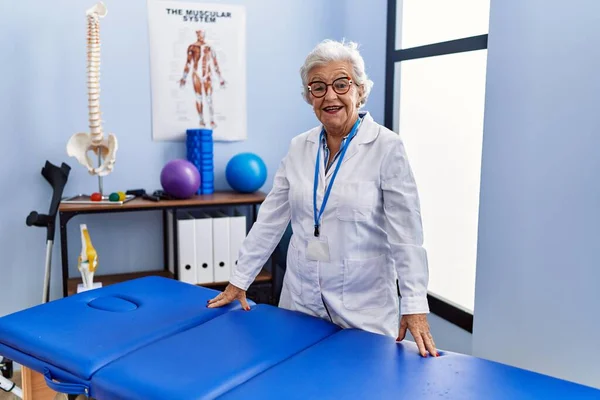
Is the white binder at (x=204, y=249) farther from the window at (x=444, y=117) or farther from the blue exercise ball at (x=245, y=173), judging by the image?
the window at (x=444, y=117)

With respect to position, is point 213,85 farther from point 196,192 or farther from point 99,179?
point 99,179

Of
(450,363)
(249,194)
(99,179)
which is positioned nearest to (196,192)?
(249,194)

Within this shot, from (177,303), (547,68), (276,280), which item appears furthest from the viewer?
(276,280)

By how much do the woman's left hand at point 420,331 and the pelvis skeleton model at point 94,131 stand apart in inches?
69.5

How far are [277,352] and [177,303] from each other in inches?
17.2

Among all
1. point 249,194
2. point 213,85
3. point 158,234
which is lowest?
point 158,234

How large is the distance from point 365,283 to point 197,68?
6.06 ft

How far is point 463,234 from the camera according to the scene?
2791 millimetres

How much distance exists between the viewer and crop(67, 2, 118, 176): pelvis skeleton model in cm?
256

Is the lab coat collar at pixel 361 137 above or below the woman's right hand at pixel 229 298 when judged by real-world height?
above

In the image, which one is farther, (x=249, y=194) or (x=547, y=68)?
(x=249, y=194)

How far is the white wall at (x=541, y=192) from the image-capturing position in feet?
5.67

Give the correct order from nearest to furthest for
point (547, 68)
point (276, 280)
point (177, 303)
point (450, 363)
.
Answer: point (450, 363) < point (177, 303) < point (547, 68) < point (276, 280)

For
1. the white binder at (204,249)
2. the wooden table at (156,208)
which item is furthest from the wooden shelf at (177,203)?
the white binder at (204,249)
